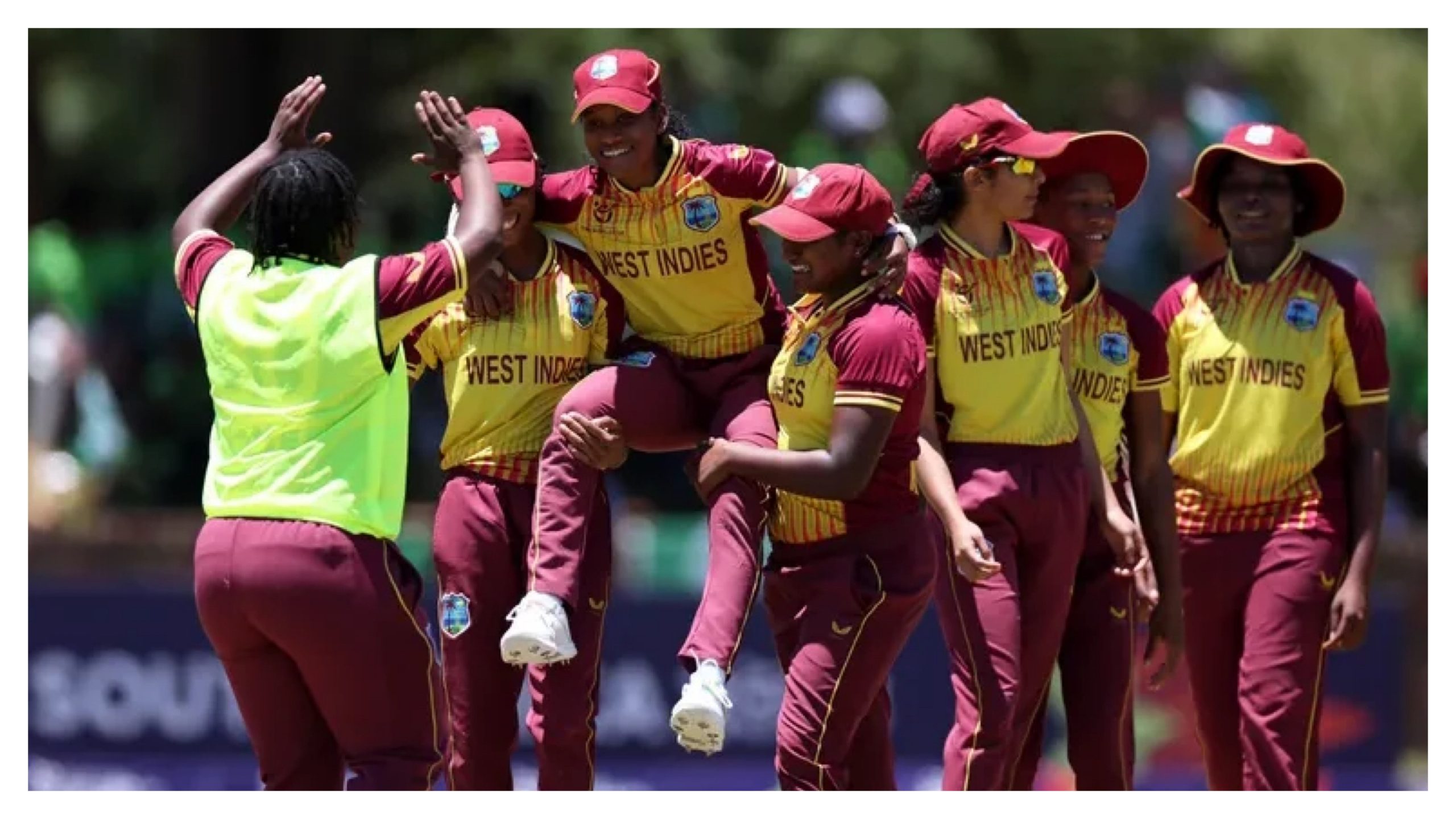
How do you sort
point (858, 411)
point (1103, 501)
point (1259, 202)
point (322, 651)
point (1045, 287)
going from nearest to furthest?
point (322, 651) < point (858, 411) < point (1045, 287) < point (1103, 501) < point (1259, 202)

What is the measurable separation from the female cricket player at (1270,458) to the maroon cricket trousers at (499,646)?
2086 millimetres

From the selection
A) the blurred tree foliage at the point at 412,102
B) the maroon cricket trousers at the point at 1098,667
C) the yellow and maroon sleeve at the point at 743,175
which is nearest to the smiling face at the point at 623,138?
the yellow and maroon sleeve at the point at 743,175

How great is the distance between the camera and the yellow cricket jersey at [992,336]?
7.26 metres

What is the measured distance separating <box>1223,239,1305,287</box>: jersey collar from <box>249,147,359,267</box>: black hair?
3174 mm

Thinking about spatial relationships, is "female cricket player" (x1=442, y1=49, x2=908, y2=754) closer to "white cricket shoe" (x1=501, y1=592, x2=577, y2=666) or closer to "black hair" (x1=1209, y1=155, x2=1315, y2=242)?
"white cricket shoe" (x1=501, y1=592, x2=577, y2=666)

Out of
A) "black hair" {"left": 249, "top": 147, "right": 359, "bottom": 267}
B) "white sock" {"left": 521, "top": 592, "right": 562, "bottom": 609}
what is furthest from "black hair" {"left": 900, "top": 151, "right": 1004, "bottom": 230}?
"black hair" {"left": 249, "top": 147, "right": 359, "bottom": 267}

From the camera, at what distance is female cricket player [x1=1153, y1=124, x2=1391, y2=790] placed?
7.95 meters

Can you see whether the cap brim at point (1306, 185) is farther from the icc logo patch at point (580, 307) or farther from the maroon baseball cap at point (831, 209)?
the icc logo patch at point (580, 307)

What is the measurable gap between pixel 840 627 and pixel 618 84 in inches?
66.5

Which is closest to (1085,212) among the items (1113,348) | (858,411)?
(1113,348)

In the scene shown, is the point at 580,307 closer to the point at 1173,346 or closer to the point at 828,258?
the point at 828,258

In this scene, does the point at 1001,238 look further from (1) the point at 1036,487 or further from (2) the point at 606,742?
(2) the point at 606,742

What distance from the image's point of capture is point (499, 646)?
7348 mm

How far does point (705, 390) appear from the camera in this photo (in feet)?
23.9
